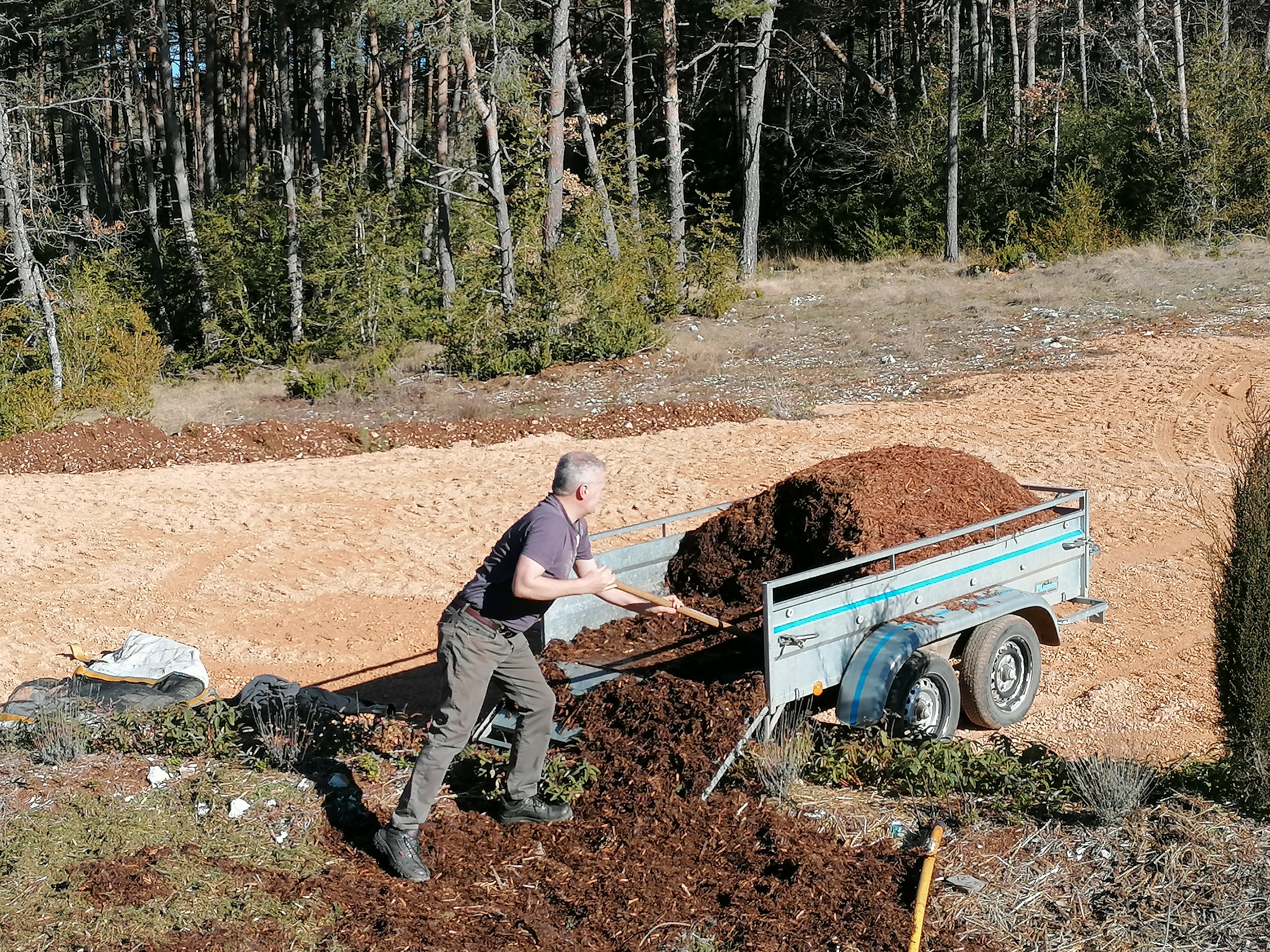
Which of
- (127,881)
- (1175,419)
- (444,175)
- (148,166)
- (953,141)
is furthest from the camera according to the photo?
(148,166)

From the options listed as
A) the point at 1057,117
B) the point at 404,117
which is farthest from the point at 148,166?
the point at 1057,117

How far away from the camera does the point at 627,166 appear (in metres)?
37.9

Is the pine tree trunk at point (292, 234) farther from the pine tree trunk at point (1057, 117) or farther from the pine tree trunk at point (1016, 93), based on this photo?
the pine tree trunk at point (1016, 93)

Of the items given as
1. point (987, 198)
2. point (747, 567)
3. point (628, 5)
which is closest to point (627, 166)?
point (628, 5)

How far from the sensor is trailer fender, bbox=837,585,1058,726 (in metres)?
6.50

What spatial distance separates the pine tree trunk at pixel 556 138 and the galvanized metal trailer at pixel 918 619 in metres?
19.1

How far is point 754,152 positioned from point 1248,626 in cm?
2923

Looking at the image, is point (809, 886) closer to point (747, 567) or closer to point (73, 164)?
point (747, 567)

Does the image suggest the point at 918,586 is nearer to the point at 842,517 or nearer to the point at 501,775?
the point at 842,517

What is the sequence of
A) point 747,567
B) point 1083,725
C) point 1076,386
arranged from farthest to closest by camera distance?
point 1076,386, point 747,567, point 1083,725

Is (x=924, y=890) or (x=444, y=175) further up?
(x=444, y=175)

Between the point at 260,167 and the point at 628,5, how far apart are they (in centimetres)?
1092

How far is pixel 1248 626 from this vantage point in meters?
5.73

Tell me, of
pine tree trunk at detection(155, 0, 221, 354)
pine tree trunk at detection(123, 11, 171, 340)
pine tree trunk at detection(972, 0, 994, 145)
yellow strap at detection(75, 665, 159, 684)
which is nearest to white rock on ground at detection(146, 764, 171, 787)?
yellow strap at detection(75, 665, 159, 684)
